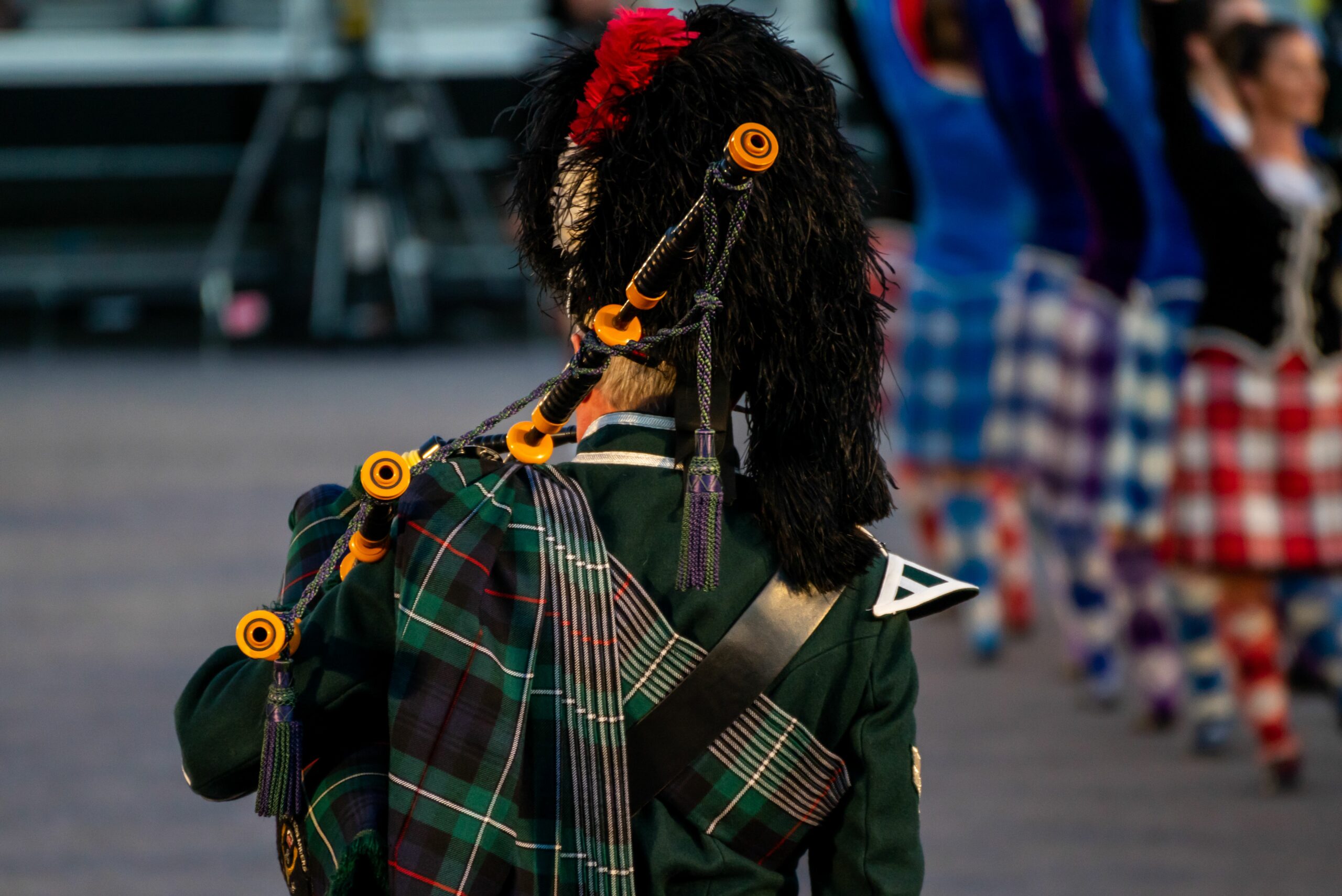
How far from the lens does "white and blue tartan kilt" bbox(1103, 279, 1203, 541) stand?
449 centimetres

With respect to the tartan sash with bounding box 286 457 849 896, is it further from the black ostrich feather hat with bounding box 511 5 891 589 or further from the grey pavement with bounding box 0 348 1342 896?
the grey pavement with bounding box 0 348 1342 896

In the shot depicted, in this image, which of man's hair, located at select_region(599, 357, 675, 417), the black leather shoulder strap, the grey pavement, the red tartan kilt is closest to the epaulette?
the black leather shoulder strap

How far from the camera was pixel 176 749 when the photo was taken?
4539mm

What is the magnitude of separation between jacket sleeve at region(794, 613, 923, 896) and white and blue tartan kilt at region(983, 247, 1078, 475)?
3.55 metres

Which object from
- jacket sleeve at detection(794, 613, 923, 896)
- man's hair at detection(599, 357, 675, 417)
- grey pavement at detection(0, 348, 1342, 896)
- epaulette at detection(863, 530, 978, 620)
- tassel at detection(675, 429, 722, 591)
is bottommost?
grey pavement at detection(0, 348, 1342, 896)

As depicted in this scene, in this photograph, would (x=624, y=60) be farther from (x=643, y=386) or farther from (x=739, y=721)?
(x=739, y=721)

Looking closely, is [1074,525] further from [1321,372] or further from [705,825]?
[705,825]

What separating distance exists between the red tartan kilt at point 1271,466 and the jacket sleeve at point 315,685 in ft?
9.78

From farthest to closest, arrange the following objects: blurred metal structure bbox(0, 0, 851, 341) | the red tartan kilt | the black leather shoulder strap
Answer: blurred metal structure bbox(0, 0, 851, 341) < the red tartan kilt < the black leather shoulder strap

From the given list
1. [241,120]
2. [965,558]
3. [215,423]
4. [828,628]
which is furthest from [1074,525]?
[241,120]

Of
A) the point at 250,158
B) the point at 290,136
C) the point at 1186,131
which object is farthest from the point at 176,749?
the point at 250,158

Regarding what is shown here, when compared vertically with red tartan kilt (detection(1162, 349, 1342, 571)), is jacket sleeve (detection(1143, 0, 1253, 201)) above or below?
above

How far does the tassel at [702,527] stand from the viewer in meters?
1.62

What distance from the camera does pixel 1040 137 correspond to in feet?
17.1
